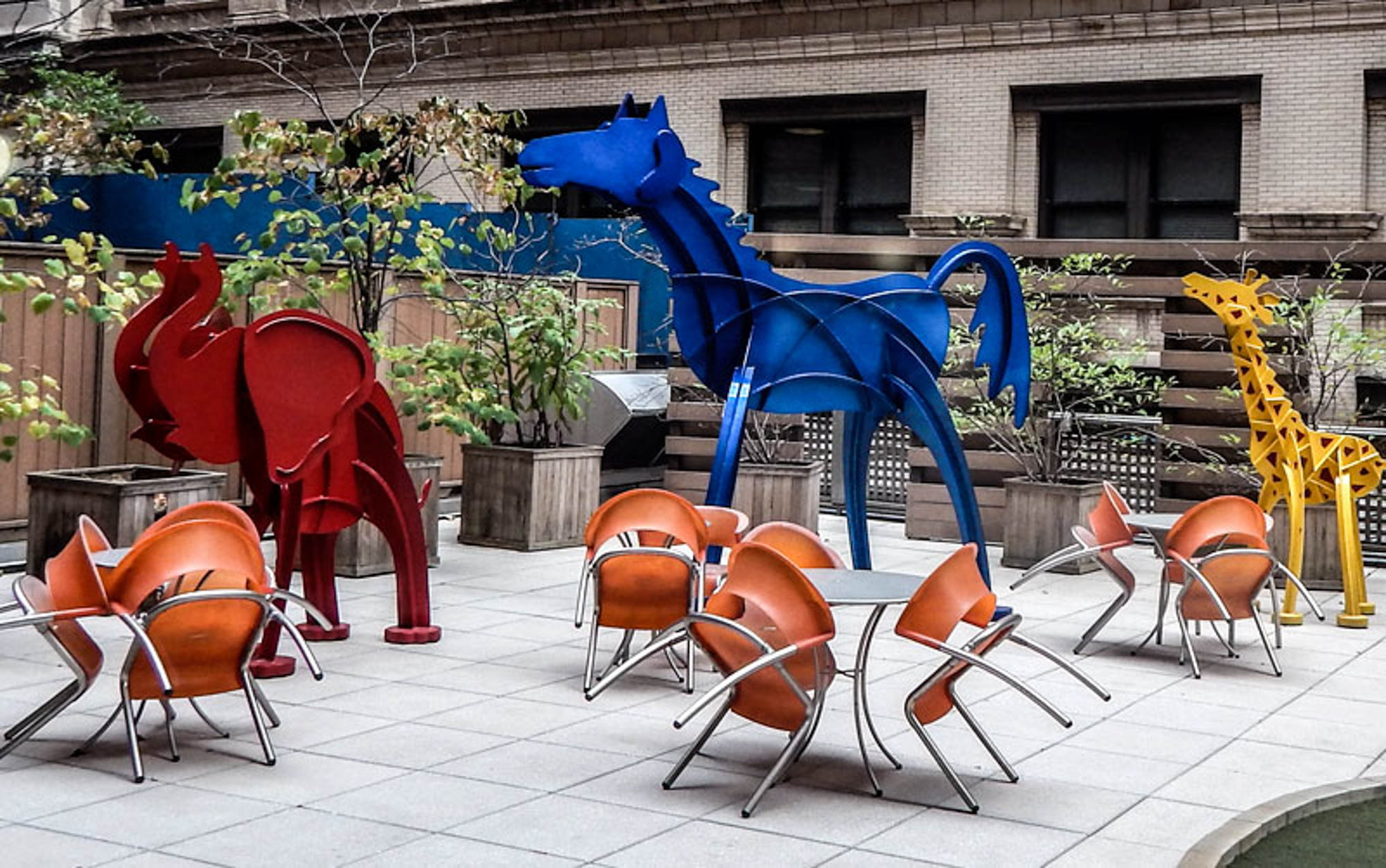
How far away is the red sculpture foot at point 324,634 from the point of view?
10.2 m

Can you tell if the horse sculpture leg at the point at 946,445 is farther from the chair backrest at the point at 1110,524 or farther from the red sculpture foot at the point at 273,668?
the red sculpture foot at the point at 273,668

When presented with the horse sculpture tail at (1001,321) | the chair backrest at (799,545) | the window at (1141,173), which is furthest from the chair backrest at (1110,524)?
the window at (1141,173)

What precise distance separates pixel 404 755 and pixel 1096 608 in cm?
677

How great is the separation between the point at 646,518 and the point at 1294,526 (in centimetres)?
538

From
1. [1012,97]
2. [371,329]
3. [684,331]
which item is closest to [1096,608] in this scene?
[684,331]

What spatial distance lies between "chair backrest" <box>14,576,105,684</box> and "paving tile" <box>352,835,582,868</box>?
6.02 ft

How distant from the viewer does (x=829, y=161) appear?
2595 centimetres

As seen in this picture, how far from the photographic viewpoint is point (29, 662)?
9297mm

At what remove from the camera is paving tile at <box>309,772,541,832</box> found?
6.39m

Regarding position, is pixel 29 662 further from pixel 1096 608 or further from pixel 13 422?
pixel 1096 608

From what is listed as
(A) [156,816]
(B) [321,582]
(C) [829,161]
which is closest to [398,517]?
(B) [321,582]

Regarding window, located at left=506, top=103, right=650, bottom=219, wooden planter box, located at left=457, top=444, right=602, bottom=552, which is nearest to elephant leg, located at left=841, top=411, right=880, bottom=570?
wooden planter box, located at left=457, top=444, right=602, bottom=552

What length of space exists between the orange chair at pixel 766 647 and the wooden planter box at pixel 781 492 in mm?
8529

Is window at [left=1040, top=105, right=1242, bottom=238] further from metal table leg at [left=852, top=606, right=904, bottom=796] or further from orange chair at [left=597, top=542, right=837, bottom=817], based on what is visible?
orange chair at [left=597, top=542, right=837, bottom=817]
